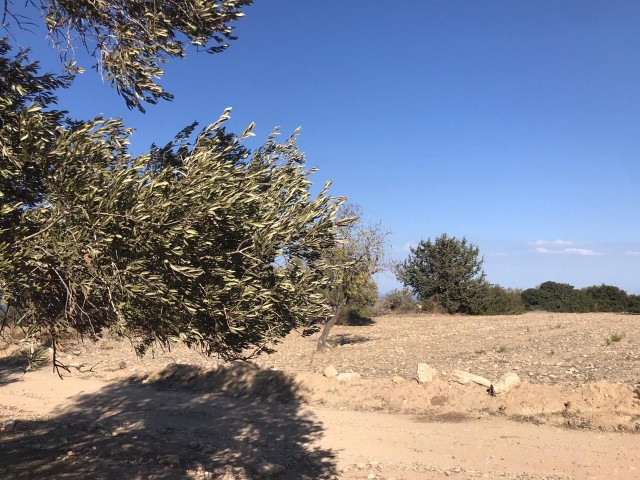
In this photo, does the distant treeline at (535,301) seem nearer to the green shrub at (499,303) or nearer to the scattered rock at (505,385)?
the green shrub at (499,303)

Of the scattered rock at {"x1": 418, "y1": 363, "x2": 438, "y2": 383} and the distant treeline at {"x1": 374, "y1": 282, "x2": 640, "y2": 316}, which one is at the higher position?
the distant treeline at {"x1": 374, "y1": 282, "x2": 640, "y2": 316}

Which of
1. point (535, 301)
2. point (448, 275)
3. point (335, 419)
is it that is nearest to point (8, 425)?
point (335, 419)

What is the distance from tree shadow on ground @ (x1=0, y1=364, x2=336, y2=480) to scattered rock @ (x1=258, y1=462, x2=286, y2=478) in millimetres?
21

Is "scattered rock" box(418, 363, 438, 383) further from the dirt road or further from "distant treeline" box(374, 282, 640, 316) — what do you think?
"distant treeline" box(374, 282, 640, 316)

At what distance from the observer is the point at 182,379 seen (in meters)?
19.7

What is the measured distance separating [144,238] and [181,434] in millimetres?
10577

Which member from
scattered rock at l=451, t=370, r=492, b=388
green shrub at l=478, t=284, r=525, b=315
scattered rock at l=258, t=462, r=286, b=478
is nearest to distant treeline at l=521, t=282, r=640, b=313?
green shrub at l=478, t=284, r=525, b=315

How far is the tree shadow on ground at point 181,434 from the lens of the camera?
10562mm

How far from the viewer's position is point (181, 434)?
44.1 feet

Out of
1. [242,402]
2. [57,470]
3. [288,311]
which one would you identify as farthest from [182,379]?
[288,311]

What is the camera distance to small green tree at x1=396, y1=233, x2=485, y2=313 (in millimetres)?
50844

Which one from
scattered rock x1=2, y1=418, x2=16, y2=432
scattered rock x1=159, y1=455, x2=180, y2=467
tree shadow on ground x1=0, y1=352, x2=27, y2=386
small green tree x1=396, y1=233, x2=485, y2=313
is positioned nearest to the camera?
scattered rock x1=159, y1=455, x2=180, y2=467

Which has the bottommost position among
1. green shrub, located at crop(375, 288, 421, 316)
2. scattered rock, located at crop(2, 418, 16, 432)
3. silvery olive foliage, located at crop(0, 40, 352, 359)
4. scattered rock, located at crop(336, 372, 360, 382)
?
scattered rock, located at crop(2, 418, 16, 432)

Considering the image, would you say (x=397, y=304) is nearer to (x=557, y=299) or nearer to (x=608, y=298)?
(x=557, y=299)
